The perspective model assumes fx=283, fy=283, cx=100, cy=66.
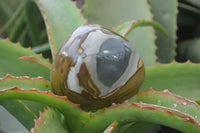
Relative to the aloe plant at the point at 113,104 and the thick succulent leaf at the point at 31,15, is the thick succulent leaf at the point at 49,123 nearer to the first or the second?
the aloe plant at the point at 113,104

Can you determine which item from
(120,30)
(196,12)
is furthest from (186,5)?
(120,30)

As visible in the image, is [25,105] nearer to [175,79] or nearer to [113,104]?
[113,104]

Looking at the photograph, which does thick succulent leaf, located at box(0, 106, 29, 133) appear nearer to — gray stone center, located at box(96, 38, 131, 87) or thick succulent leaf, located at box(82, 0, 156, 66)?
gray stone center, located at box(96, 38, 131, 87)

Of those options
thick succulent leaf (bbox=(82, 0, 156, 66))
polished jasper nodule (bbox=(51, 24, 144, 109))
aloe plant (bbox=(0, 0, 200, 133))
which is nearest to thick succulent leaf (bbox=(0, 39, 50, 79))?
aloe plant (bbox=(0, 0, 200, 133))

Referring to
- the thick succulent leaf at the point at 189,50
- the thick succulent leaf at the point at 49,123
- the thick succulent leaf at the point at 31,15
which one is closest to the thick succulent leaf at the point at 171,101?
the thick succulent leaf at the point at 49,123

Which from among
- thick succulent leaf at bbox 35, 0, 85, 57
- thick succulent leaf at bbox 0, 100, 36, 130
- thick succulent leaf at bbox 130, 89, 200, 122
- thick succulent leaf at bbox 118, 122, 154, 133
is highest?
thick succulent leaf at bbox 35, 0, 85, 57

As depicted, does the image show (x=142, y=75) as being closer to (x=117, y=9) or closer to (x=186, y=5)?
(x=117, y=9)

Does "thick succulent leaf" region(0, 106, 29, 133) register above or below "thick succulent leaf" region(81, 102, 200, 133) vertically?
below

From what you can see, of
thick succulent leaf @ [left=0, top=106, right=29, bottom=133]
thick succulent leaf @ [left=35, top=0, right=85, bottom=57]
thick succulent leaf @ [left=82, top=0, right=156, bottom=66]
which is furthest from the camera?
thick succulent leaf @ [left=82, top=0, right=156, bottom=66]
